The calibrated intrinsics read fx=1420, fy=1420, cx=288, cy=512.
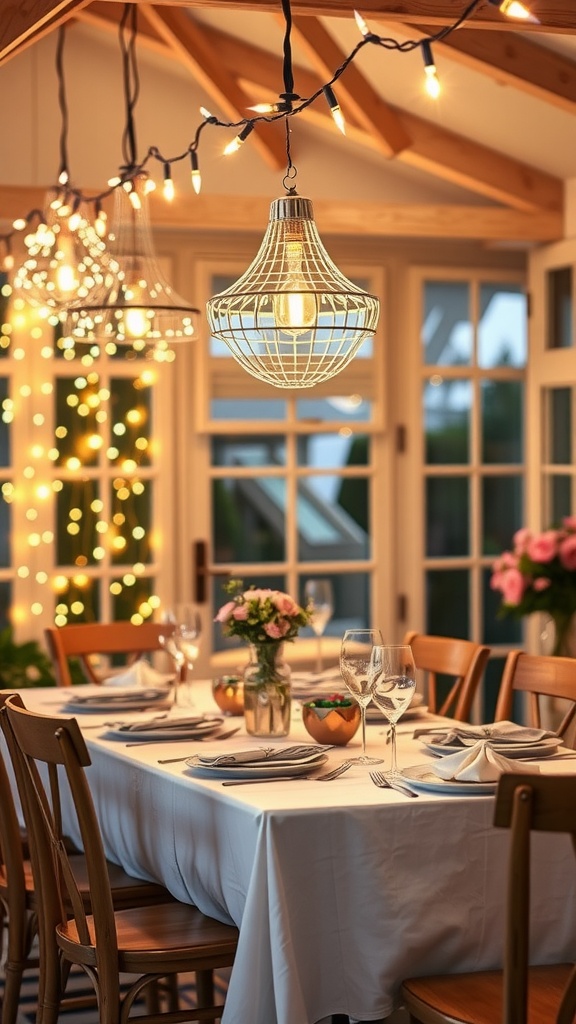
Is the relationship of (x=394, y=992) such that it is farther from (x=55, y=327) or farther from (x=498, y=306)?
(x=498, y=306)

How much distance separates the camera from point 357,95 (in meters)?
5.16

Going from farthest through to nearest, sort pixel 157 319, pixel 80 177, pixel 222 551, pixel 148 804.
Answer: pixel 222 551, pixel 80 177, pixel 157 319, pixel 148 804

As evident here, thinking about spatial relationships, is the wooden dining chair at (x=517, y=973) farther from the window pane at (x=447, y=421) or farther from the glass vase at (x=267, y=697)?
the window pane at (x=447, y=421)

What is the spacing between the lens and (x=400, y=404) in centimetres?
604

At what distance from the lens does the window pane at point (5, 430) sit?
5492 mm

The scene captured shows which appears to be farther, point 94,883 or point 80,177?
point 80,177

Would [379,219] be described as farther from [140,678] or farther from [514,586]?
[140,678]

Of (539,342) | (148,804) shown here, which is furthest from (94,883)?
(539,342)

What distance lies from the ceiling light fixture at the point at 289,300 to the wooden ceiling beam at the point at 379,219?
7.85 feet

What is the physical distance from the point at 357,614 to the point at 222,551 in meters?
0.67

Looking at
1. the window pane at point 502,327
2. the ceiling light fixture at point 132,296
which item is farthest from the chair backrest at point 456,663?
the window pane at point 502,327

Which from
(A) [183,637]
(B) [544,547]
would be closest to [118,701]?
(A) [183,637]

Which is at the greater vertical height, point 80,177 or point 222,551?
point 80,177

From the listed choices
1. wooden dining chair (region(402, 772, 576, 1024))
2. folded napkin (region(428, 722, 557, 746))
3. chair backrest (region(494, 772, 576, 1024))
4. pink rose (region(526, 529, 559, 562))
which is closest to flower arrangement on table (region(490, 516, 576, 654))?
pink rose (region(526, 529, 559, 562))
